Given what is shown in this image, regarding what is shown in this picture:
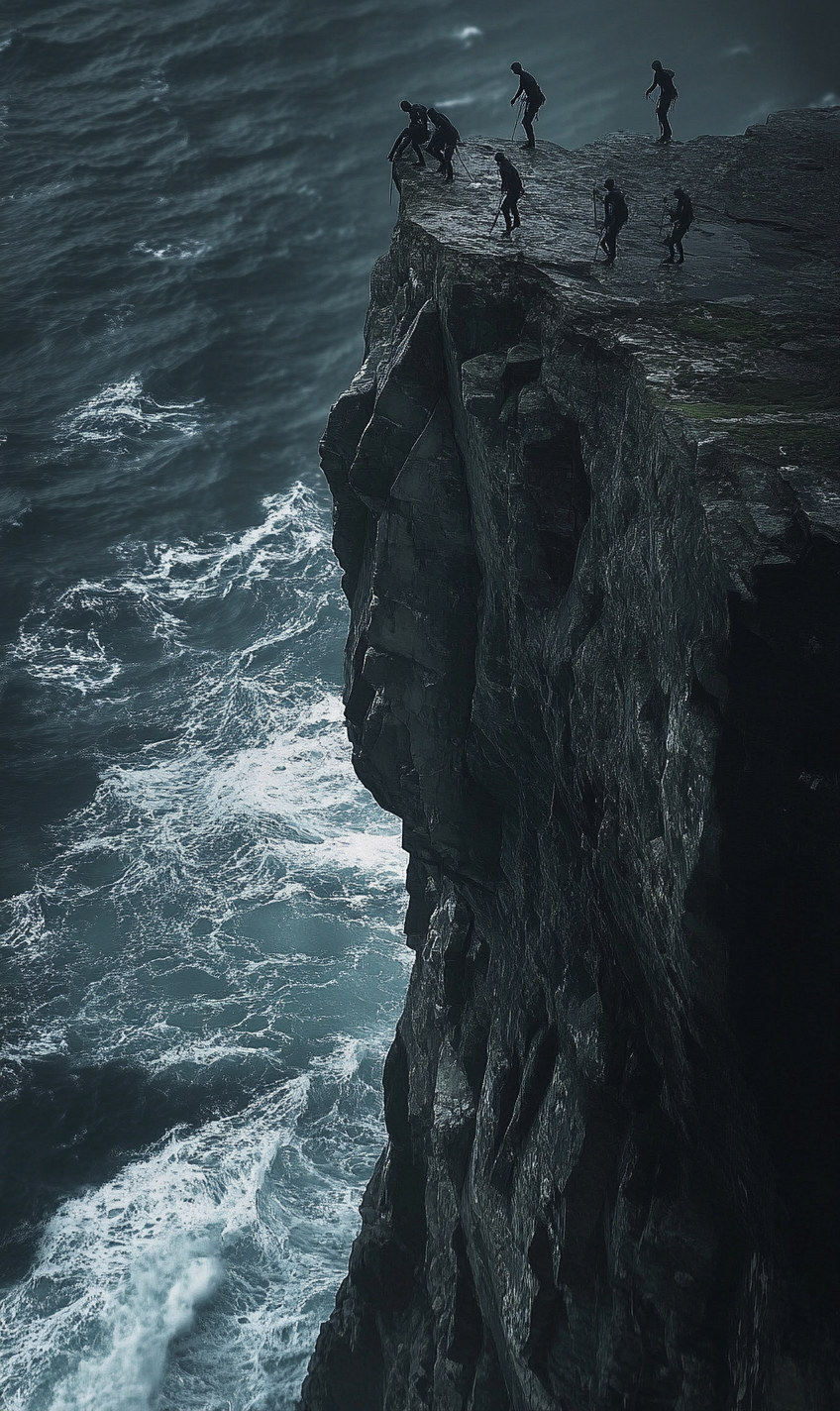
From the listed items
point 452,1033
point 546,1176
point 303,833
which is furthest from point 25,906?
point 546,1176

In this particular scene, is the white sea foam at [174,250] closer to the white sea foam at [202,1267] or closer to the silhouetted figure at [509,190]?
the silhouetted figure at [509,190]

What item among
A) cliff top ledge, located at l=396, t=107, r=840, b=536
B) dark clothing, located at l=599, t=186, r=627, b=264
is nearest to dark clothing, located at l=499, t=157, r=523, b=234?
cliff top ledge, located at l=396, t=107, r=840, b=536

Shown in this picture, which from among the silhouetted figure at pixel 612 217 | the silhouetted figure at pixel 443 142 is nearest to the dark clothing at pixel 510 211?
the silhouetted figure at pixel 612 217

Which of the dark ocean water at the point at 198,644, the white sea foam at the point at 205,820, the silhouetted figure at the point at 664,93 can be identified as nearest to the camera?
the silhouetted figure at the point at 664,93

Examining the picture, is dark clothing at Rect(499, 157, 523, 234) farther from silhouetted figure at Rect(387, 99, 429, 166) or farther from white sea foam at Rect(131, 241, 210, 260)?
white sea foam at Rect(131, 241, 210, 260)

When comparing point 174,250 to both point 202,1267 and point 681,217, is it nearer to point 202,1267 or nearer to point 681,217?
point 681,217
